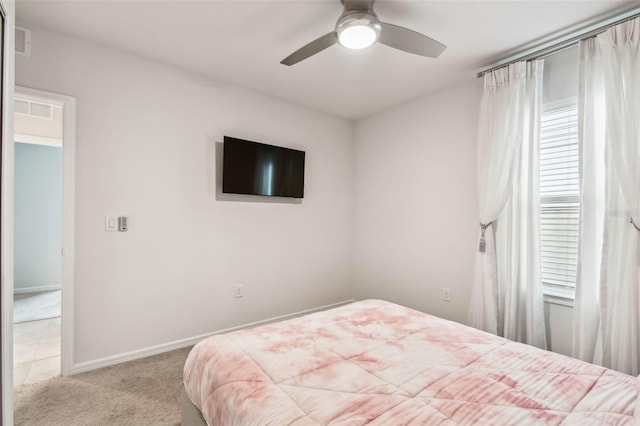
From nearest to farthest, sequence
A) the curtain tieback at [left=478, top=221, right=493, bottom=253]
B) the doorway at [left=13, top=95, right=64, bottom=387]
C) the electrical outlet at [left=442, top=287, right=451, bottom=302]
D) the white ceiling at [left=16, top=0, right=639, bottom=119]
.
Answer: the white ceiling at [left=16, top=0, right=639, bottom=119] < the curtain tieback at [left=478, top=221, right=493, bottom=253] < the electrical outlet at [left=442, top=287, right=451, bottom=302] < the doorway at [left=13, top=95, right=64, bottom=387]

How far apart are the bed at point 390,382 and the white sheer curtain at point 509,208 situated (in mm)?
934

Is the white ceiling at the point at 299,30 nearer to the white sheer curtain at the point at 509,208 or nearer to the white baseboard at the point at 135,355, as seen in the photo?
the white sheer curtain at the point at 509,208

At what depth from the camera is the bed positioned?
3.57 ft

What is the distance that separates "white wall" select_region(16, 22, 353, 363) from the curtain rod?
211cm

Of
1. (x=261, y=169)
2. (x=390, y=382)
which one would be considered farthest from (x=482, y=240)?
(x=261, y=169)

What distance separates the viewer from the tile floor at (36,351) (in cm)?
237

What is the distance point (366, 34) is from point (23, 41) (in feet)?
7.78

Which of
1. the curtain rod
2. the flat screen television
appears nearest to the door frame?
the flat screen television

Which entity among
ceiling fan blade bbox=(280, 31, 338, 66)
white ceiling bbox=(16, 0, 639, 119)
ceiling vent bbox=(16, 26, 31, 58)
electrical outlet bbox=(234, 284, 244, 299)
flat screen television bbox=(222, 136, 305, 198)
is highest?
white ceiling bbox=(16, 0, 639, 119)

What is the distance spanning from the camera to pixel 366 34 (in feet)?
6.01

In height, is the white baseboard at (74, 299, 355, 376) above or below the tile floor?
above

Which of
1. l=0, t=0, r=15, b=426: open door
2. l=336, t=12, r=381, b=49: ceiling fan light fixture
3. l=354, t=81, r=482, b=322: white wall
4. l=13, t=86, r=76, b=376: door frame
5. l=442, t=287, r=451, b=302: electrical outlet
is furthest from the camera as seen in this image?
l=442, t=287, r=451, b=302: electrical outlet

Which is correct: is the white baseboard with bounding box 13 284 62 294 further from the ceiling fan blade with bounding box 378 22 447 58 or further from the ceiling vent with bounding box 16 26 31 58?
the ceiling fan blade with bounding box 378 22 447 58

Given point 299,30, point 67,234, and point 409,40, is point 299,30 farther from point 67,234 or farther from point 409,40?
point 67,234
